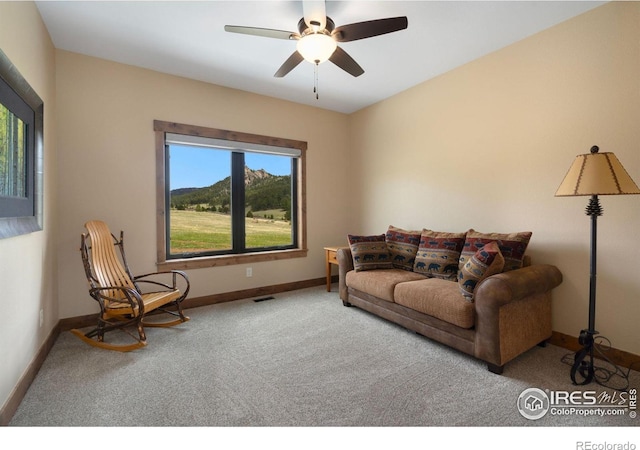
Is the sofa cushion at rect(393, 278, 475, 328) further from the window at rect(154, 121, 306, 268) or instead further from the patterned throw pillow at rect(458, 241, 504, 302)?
the window at rect(154, 121, 306, 268)

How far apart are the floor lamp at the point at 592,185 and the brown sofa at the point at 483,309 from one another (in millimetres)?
353

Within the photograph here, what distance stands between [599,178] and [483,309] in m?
1.12

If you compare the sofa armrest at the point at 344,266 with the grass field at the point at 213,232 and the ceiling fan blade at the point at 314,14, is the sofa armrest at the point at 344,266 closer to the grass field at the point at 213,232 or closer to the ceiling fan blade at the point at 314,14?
the grass field at the point at 213,232

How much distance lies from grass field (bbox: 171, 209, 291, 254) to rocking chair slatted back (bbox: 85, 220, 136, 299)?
71cm

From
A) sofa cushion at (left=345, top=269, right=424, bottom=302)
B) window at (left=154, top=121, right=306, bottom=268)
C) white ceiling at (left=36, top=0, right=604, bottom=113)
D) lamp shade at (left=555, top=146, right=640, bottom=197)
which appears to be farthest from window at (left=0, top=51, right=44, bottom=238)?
lamp shade at (left=555, top=146, right=640, bottom=197)

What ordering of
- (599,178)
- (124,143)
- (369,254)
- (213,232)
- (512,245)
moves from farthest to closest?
1. (213,232)
2. (369,254)
3. (124,143)
4. (512,245)
5. (599,178)

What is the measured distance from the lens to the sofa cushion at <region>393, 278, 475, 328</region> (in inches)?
91.1

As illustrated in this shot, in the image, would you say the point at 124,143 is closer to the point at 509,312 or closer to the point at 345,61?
the point at 345,61

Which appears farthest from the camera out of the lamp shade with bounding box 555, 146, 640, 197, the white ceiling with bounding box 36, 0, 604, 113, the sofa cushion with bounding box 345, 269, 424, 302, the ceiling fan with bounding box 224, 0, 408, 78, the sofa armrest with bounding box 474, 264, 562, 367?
the sofa cushion with bounding box 345, 269, 424, 302

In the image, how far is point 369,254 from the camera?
3561 millimetres

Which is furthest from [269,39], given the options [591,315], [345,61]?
[591,315]

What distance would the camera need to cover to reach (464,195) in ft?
11.3

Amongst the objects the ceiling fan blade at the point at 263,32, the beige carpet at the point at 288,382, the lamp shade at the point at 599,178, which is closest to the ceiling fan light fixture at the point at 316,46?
the ceiling fan blade at the point at 263,32
